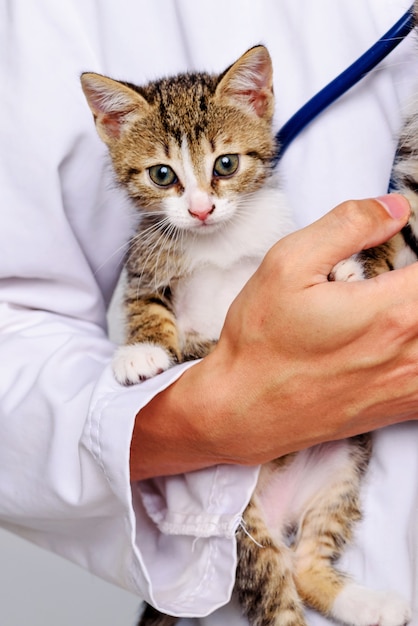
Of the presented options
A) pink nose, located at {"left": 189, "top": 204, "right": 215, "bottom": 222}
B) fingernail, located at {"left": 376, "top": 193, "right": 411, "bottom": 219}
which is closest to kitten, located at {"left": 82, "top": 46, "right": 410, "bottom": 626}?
pink nose, located at {"left": 189, "top": 204, "right": 215, "bottom": 222}

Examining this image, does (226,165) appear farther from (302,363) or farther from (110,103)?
(302,363)

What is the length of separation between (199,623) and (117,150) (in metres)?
0.91

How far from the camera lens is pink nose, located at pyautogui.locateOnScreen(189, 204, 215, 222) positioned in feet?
5.88

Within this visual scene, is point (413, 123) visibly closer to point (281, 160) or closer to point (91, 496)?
point (281, 160)

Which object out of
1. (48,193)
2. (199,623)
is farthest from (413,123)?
(199,623)

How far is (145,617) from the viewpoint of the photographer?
6.28 ft

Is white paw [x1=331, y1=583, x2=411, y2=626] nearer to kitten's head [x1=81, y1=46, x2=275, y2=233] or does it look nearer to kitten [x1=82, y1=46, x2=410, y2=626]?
kitten [x1=82, y1=46, x2=410, y2=626]

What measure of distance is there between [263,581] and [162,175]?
773mm

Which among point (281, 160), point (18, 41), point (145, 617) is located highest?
point (18, 41)

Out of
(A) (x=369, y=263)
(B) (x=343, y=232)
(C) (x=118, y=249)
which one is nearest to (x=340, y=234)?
(B) (x=343, y=232)

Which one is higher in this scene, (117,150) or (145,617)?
(117,150)

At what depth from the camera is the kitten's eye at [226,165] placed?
1.86m

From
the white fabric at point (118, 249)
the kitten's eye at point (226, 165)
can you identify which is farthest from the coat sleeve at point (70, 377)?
the kitten's eye at point (226, 165)

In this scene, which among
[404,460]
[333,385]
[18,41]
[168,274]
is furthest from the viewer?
[168,274]
